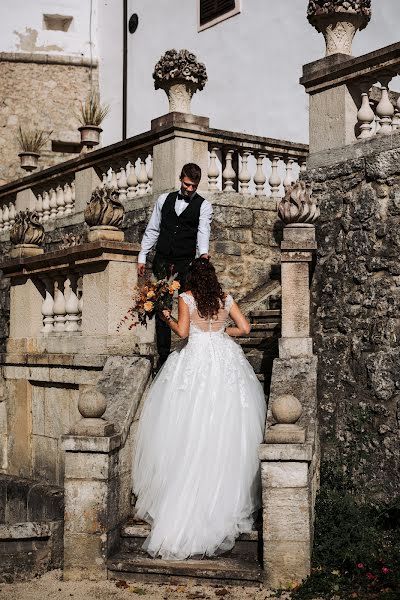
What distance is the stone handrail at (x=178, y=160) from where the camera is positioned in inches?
388

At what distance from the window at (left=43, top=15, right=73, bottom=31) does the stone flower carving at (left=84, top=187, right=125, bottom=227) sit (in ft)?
40.9

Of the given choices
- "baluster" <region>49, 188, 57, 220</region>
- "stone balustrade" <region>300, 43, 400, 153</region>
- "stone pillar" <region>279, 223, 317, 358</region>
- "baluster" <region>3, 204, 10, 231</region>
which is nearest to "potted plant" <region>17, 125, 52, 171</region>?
"baluster" <region>3, 204, 10, 231</region>

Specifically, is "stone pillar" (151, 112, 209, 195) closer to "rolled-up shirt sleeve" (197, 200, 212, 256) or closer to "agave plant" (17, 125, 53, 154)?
"rolled-up shirt sleeve" (197, 200, 212, 256)

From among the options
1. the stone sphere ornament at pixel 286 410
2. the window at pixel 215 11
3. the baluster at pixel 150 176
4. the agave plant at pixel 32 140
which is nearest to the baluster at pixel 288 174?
the baluster at pixel 150 176

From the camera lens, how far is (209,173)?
33.0 ft

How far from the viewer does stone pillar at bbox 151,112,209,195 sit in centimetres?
977

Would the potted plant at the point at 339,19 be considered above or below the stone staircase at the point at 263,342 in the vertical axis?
above

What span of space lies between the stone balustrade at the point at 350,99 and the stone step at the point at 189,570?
3614 mm

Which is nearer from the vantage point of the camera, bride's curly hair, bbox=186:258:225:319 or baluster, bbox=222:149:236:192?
bride's curly hair, bbox=186:258:225:319

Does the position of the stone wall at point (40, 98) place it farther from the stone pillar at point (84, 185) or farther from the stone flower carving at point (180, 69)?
Result: the stone flower carving at point (180, 69)

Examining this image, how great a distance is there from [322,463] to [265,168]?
21.9 feet

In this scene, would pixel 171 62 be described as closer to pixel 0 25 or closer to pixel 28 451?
pixel 28 451

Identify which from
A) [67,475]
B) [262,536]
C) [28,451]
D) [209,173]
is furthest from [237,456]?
[209,173]

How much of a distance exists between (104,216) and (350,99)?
232 centimetres
